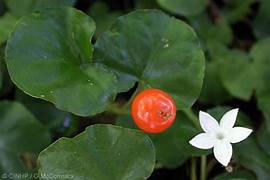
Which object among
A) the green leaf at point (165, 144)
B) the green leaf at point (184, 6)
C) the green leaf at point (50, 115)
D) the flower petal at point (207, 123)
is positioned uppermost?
the flower petal at point (207, 123)

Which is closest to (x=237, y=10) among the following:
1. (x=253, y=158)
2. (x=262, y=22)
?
(x=262, y=22)

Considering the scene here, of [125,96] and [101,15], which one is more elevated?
[101,15]

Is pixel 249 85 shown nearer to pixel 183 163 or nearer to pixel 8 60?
pixel 183 163

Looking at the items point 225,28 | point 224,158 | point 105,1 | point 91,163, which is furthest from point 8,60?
point 225,28

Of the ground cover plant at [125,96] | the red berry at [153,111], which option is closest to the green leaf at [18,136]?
the ground cover plant at [125,96]

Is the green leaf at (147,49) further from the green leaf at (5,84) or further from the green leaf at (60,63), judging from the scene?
the green leaf at (5,84)

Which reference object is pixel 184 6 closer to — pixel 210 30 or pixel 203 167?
pixel 210 30

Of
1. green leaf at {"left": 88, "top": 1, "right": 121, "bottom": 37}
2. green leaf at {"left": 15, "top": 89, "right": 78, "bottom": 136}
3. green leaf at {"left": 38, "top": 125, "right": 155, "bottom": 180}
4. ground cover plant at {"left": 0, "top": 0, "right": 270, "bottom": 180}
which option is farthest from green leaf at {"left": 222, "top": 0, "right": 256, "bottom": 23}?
green leaf at {"left": 38, "top": 125, "right": 155, "bottom": 180}
